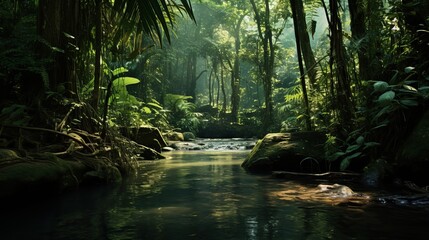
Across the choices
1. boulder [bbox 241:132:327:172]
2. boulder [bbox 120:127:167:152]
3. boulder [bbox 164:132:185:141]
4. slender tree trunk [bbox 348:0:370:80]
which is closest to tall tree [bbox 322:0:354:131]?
slender tree trunk [bbox 348:0:370:80]

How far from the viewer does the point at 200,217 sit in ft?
10.9

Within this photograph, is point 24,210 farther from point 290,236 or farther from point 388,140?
point 388,140

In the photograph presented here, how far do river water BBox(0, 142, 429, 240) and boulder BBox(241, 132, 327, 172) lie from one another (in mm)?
1721

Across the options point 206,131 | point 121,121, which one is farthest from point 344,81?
point 206,131

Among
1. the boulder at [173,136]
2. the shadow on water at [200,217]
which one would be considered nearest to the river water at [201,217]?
the shadow on water at [200,217]

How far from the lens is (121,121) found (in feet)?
33.0

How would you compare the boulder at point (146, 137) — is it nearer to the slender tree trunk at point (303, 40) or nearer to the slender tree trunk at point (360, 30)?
the slender tree trunk at point (303, 40)

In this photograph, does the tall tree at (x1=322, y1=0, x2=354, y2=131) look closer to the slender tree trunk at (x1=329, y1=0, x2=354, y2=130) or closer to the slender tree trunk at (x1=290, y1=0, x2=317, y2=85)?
the slender tree trunk at (x1=329, y1=0, x2=354, y2=130)

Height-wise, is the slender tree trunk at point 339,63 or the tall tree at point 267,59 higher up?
the tall tree at point 267,59

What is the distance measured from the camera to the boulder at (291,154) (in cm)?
641

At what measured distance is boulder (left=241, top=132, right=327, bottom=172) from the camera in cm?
641

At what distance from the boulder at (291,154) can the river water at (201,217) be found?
1.72m

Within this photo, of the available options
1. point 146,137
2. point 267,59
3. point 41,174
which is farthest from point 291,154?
point 267,59

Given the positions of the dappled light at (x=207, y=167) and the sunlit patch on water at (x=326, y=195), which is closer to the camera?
the dappled light at (x=207, y=167)
